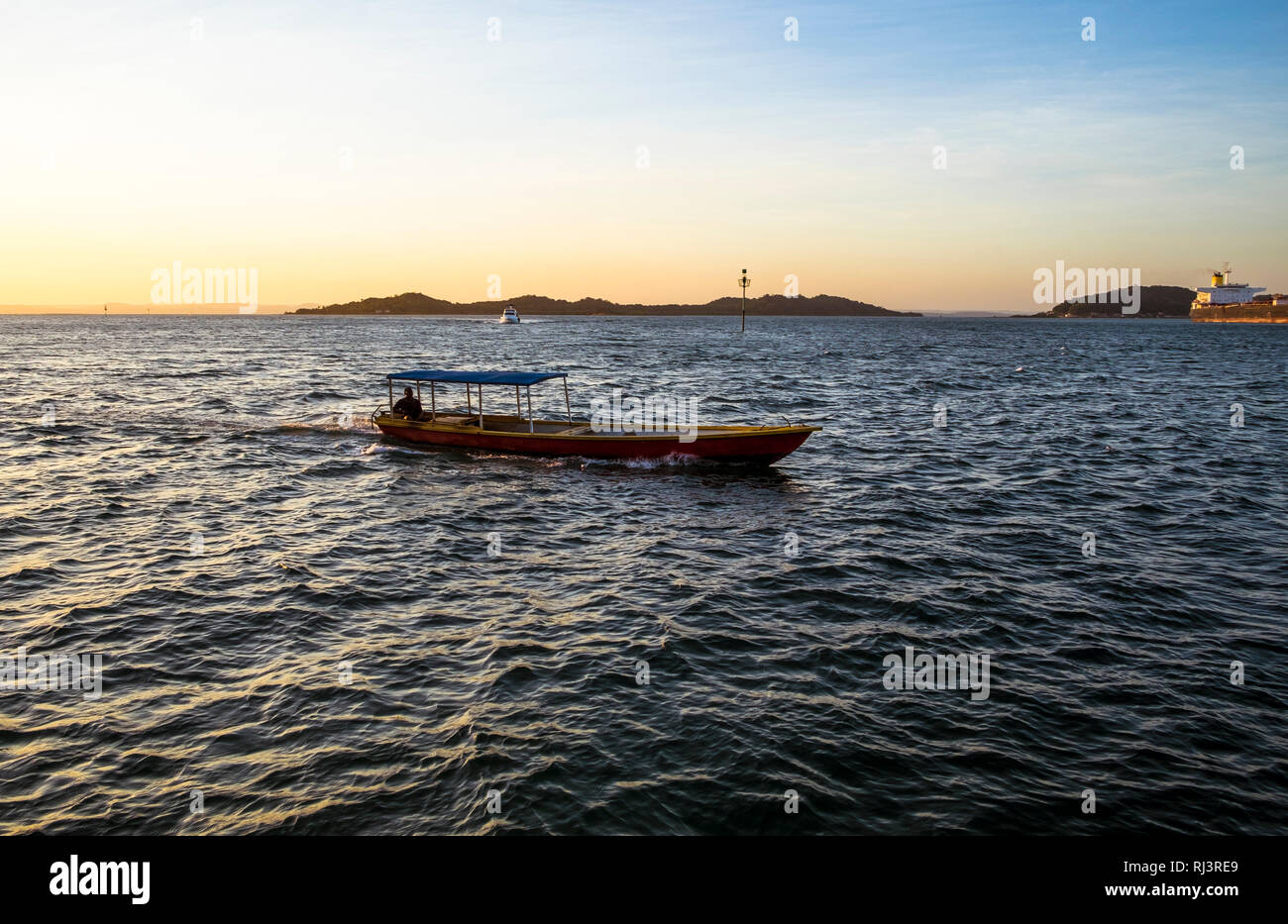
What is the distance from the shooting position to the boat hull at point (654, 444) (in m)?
28.5

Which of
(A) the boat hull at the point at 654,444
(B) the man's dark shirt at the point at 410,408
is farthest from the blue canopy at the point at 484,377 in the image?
(A) the boat hull at the point at 654,444

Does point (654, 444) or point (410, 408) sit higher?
point (410, 408)

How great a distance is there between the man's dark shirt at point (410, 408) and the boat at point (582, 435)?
0.29 feet

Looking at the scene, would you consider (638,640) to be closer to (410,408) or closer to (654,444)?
(654,444)

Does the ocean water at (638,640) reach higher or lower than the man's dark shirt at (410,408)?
lower

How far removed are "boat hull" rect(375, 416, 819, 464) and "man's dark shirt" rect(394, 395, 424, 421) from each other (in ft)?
7.00

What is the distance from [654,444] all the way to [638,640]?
1510 centimetres

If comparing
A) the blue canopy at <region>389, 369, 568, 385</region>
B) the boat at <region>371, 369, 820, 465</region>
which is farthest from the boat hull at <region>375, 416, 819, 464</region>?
the blue canopy at <region>389, 369, 568, 385</region>

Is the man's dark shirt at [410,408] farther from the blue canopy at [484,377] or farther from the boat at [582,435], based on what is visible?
the blue canopy at [484,377]

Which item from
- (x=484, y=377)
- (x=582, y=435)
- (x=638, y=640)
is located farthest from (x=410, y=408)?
(x=638, y=640)

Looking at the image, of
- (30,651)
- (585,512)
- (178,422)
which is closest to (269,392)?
(178,422)

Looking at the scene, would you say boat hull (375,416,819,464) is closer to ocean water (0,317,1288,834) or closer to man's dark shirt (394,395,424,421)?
ocean water (0,317,1288,834)

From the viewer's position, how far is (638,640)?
587 inches

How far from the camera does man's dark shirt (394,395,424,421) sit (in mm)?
35000
